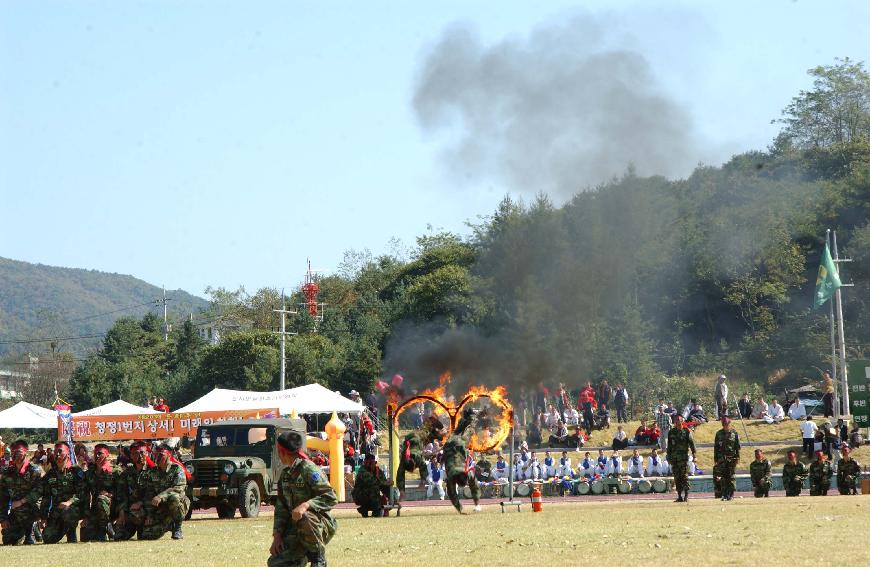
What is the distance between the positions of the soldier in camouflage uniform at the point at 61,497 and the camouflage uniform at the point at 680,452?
12796 millimetres

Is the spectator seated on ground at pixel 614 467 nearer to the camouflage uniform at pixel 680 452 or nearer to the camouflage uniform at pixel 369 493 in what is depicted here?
the camouflage uniform at pixel 680 452

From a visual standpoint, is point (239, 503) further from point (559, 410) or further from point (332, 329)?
point (332, 329)

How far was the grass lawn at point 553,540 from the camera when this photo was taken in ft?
44.2

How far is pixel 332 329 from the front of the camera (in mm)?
84250

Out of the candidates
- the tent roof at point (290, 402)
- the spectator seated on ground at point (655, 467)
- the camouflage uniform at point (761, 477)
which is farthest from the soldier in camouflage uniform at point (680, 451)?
the tent roof at point (290, 402)

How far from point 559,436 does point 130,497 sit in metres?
24.7

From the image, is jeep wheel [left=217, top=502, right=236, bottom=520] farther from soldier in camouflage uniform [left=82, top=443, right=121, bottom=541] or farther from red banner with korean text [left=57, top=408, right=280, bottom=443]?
red banner with korean text [left=57, top=408, right=280, bottom=443]

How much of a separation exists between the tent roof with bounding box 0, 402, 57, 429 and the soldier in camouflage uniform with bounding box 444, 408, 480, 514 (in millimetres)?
24130

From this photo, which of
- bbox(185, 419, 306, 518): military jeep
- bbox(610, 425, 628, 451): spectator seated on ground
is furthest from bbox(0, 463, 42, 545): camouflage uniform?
bbox(610, 425, 628, 451): spectator seated on ground

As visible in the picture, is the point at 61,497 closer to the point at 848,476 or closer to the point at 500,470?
the point at 848,476

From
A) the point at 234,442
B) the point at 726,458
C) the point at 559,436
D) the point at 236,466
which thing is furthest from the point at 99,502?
the point at 559,436

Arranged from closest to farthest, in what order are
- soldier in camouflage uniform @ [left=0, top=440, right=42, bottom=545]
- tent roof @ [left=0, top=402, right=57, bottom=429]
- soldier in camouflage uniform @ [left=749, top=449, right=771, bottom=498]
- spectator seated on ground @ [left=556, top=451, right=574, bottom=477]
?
soldier in camouflage uniform @ [left=0, top=440, right=42, bottom=545], soldier in camouflage uniform @ [left=749, top=449, right=771, bottom=498], spectator seated on ground @ [left=556, top=451, right=574, bottom=477], tent roof @ [left=0, top=402, right=57, bottom=429]

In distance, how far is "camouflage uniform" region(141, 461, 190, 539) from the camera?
19.3 metres

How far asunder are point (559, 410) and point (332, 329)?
4139 centimetres
